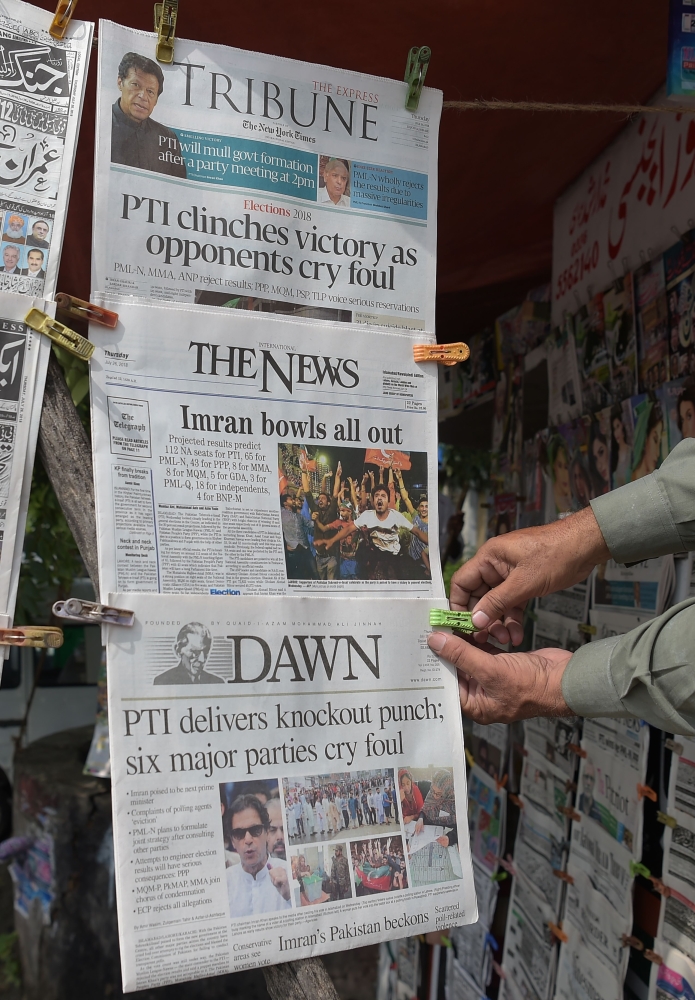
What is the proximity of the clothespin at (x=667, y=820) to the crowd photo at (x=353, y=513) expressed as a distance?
90 cm

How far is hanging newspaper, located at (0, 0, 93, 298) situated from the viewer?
2.97 feet

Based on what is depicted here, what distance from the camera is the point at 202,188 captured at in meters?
1.00

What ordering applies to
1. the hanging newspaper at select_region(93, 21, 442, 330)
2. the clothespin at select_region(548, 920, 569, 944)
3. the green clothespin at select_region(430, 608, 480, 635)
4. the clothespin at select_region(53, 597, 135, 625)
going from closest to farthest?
→ the clothespin at select_region(53, 597, 135, 625), the hanging newspaper at select_region(93, 21, 442, 330), the green clothespin at select_region(430, 608, 480, 635), the clothespin at select_region(548, 920, 569, 944)

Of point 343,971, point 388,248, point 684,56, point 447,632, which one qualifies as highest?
point 684,56

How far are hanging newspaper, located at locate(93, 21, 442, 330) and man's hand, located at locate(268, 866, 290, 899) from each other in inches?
28.2

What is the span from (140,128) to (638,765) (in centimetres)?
156

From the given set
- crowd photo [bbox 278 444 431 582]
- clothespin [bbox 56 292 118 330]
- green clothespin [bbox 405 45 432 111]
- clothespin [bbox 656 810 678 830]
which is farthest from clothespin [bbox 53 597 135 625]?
clothespin [bbox 656 810 678 830]

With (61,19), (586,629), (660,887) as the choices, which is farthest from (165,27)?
(660,887)

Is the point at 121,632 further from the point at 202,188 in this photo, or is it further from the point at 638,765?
the point at 638,765

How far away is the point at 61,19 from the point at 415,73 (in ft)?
1.55

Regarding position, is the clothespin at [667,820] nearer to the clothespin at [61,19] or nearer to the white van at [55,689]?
the clothespin at [61,19]

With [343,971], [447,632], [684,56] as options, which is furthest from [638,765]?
[343,971]

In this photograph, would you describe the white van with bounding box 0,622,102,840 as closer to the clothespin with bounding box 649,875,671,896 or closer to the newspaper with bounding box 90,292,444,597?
the clothespin with bounding box 649,875,671,896

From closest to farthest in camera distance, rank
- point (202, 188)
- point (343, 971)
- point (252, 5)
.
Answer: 1. point (202, 188)
2. point (252, 5)
3. point (343, 971)
